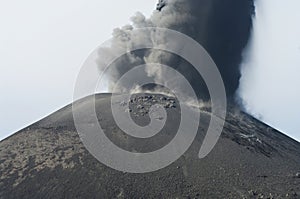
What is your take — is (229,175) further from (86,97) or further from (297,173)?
(86,97)

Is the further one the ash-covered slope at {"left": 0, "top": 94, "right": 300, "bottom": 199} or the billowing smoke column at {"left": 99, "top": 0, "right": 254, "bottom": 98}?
the billowing smoke column at {"left": 99, "top": 0, "right": 254, "bottom": 98}

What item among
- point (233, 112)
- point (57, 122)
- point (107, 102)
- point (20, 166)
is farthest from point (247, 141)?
point (20, 166)

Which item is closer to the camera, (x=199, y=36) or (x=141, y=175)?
(x=141, y=175)

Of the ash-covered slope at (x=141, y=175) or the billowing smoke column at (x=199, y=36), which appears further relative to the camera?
the billowing smoke column at (x=199, y=36)
